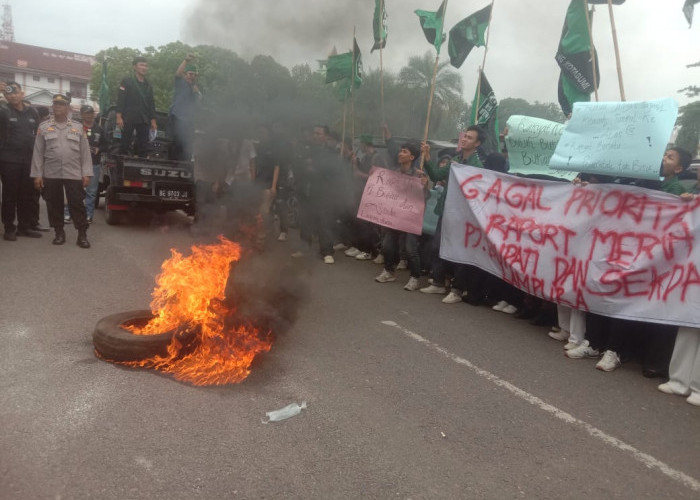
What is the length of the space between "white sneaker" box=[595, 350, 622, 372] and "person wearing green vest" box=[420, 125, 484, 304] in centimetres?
205

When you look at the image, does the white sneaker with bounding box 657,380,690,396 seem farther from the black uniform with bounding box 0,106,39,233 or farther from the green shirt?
the black uniform with bounding box 0,106,39,233

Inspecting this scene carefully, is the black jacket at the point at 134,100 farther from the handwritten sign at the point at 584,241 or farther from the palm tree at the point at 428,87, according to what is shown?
the palm tree at the point at 428,87

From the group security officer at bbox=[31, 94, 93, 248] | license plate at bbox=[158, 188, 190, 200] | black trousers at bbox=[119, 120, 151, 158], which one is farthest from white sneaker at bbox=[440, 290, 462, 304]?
black trousers at bbox=[119, 120, 151, 158]

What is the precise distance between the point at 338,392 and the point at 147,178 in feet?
22.4

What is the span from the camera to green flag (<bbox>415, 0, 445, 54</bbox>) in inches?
304

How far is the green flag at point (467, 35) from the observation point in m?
8.07

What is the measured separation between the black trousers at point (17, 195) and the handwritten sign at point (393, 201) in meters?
4.86

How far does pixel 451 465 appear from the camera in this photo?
9.37 feet

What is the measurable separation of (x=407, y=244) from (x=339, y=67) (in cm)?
406

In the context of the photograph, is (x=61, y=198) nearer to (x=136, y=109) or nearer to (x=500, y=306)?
(x=136, y=109)

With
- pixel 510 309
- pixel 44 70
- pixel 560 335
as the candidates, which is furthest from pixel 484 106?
pixel 44 70

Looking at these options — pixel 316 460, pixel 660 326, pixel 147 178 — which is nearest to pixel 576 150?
pixel 660 326

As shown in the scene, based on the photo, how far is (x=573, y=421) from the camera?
3.49 meters

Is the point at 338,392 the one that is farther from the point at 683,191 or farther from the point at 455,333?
the point at 683,191
